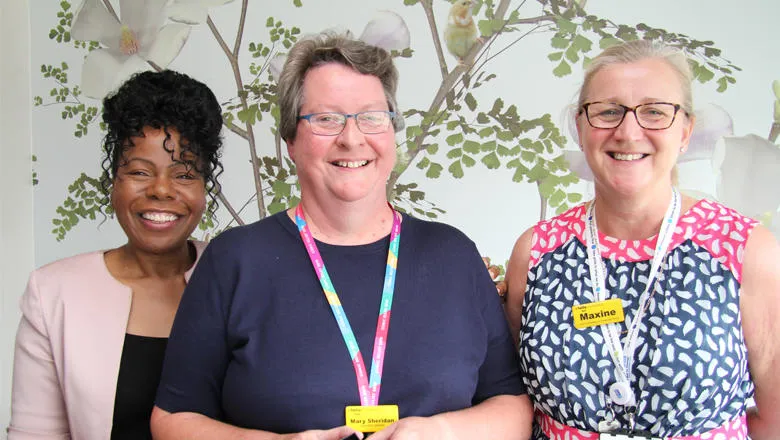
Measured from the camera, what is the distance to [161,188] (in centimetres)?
196

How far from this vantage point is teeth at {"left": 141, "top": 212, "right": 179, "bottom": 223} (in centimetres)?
201

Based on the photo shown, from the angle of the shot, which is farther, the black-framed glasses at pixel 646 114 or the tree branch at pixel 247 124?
the tree branch at pixel 247 124

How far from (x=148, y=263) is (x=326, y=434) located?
0.99 m

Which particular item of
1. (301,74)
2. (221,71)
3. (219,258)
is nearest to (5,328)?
(221,71)

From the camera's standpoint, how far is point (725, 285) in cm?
154

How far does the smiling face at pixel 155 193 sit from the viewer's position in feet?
6.43

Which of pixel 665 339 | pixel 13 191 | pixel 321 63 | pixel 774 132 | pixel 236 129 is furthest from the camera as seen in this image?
pixel 13 191

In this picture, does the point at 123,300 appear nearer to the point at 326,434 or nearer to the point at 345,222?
the point at 345,222

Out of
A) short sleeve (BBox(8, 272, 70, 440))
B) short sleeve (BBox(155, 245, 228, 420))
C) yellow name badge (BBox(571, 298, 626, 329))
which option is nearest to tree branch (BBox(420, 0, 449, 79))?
yellow name badge (BBox(571, 298, 626, 329))

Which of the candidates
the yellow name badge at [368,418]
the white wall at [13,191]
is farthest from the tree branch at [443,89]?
the white wall at [13,191]

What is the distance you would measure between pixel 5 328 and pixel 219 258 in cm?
252

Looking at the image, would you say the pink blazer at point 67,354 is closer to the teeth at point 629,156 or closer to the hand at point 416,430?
the hand at point 416,430

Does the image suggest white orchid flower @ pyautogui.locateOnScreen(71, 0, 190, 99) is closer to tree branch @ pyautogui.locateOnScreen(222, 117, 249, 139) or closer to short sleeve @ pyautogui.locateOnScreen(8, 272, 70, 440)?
tree branch @ pyautogui.locateOnScreen(222, 117, 249, 139)

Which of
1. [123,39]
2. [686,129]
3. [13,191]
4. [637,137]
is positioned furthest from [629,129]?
[13,191]
